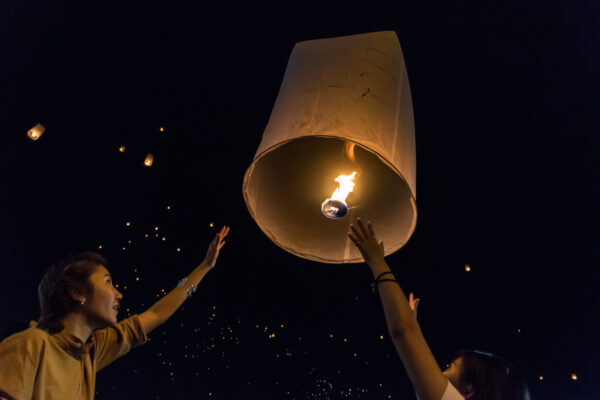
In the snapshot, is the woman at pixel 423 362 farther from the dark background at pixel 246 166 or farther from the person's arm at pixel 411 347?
the dark background at pixel 246 166

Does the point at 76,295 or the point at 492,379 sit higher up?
the point at 76,295

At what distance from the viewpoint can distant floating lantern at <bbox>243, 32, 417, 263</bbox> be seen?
1637mm

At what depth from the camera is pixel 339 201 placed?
5.74 ft

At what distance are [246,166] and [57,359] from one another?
3107 mm

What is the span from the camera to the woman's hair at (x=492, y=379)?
1954 mm

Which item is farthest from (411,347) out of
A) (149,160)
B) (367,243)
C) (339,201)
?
(149,160)

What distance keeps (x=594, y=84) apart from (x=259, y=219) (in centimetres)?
334

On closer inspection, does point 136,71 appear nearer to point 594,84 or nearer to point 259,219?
point 259,219

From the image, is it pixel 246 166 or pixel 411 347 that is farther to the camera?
pixel 246 166

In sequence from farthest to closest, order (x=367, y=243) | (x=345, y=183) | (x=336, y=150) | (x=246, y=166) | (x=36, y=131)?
1. (x=246, y=166)
2. (x=36, y=131)
3. (x=336, y=150)
4. (x=345, y=183)
5. (x=367, y=243)

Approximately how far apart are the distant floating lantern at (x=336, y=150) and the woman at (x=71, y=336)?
947mm

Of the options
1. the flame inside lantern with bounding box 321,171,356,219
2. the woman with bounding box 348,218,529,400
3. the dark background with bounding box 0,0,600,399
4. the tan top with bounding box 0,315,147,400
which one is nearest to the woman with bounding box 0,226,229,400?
the tan top with bounding box 0,315,147,400

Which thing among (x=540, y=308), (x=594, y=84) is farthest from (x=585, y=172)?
(x=540, y=308)

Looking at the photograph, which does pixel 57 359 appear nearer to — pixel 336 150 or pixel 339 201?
pixel 339 201
